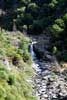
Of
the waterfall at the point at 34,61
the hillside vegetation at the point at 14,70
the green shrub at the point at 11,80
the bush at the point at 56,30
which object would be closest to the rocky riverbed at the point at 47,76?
the waterfall at the point at 34,61

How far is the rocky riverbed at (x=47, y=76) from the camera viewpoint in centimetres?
4085

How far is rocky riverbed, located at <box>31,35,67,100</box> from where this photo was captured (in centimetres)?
4085

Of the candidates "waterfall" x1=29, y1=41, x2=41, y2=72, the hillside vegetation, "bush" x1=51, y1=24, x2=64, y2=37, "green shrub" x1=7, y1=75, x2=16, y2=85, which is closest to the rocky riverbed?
"waterfall" x1=29, y1=41, x2=41, y2=72

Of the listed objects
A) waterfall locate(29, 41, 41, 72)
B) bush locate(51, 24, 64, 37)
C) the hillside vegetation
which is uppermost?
the hillside vegetation

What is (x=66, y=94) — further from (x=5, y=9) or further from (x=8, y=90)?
(x=5, y=9)

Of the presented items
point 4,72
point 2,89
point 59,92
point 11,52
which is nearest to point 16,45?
point 11,52

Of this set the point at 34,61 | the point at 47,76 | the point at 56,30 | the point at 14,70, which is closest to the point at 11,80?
the point at 14,70

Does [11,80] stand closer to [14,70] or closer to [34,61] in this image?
[14,70]

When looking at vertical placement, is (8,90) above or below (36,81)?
above

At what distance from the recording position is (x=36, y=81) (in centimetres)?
4569

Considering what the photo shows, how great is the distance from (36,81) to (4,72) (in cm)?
1031

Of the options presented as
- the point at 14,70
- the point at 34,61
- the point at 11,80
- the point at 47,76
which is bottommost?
the point at 34,61

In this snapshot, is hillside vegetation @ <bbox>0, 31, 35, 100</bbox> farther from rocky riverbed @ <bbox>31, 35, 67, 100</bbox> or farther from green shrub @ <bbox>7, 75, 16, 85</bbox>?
rocky riverbed @ <bbox>31, 35, 67, 100</bbox>

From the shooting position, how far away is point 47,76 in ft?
157
